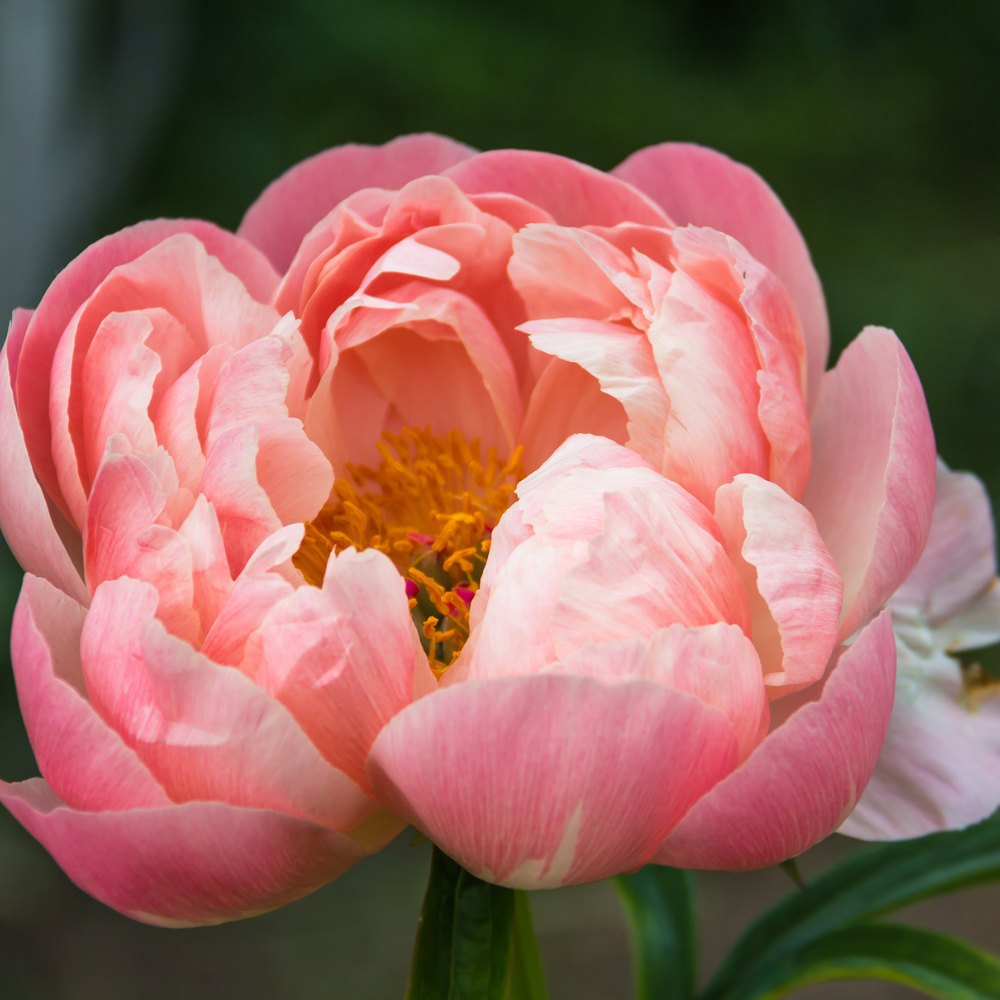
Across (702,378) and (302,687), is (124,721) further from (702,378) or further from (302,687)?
(702,378)

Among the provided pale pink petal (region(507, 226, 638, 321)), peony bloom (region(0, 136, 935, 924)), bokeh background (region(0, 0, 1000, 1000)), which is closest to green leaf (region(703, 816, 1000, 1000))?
peony bloom (region(0, 136, 935, 924))

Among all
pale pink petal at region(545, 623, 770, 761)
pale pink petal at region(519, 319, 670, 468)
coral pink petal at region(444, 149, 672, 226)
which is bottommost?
pale pink petal at region(545, 623, 770, 761)

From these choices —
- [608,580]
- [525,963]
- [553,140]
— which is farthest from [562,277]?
[553,140]

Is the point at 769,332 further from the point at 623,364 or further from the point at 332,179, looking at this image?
the point at 332,179

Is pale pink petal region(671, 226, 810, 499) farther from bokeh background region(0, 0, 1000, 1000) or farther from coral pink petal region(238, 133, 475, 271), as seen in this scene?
bokeh background region(0, 0, 1000, 1000)

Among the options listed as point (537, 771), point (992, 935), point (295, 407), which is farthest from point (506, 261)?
point (992, 935)

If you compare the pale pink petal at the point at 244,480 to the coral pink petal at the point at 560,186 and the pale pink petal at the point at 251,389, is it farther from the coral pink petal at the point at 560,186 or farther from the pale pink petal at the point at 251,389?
the coral pink petal at the point at 560,186

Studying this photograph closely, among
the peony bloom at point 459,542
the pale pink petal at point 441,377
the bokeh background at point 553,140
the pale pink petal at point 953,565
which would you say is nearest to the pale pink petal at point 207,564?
the peony bloom at point 459,542
